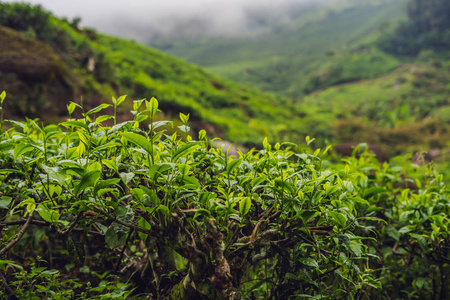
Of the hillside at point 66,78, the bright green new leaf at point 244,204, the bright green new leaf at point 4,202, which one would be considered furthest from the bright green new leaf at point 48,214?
the hillside at point 66,78

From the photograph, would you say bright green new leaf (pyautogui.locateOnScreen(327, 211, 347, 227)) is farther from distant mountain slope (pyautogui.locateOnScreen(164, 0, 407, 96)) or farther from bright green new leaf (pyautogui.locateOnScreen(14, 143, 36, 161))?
distant mountain slope (pyautogui.locateOnScreen(164, 0, 407, 96))

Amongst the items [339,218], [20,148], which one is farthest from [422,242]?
[20,148]

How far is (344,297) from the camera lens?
1.20 metres

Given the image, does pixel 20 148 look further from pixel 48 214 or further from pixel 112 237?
pixel 112 237

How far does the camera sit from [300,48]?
11825cm

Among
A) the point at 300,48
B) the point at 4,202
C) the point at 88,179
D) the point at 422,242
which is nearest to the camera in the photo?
the point at 88,179

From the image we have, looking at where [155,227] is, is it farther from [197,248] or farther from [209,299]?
[209,299]

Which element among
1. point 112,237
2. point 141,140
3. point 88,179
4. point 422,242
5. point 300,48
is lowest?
point 422,242

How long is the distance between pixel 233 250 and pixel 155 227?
0.99 feet

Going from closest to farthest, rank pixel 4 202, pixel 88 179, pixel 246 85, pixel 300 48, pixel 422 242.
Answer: pixel 88 179 < pixel 4 202 < pixel 422 242 < pixel 246 85 < pixel 300 48

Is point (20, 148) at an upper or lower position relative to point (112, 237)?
upper

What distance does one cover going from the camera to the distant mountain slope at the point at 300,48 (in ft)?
267

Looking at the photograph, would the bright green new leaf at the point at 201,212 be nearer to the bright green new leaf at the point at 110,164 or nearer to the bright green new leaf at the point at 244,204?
the bright green new leaf at the point at 244,204

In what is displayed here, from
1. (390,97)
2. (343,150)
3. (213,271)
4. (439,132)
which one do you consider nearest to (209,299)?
(213,271)
